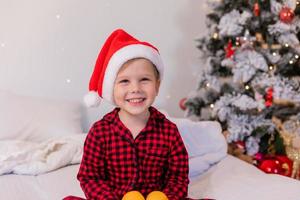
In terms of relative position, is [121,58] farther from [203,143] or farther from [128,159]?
[203,143]

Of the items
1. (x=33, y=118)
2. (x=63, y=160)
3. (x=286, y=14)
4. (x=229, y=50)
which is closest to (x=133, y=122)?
(x=63, y=160)

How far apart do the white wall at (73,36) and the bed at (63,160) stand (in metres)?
0.17

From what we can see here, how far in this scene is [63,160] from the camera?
1.80m

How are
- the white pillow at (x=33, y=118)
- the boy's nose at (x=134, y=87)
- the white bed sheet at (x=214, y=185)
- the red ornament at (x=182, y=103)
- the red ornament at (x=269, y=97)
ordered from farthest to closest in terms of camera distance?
the red ornament at (x=182, y=103) → the red ornament at (x=269, y=97) → the white pillow at (x=33, y=118) → the white bed sheet at (x=214, y=185) → the boy's nose at (x=134, y=87)

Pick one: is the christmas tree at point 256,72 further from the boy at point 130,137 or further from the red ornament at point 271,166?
the boy at point 130,137

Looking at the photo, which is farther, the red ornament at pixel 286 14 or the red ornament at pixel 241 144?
the red ornament at pixel 241 144

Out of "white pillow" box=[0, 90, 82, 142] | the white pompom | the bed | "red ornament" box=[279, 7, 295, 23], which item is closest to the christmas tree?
"red ornament" box=[279, 7, 295, 23]

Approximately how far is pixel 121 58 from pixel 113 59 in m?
0.03

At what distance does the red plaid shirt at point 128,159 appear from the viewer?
1.24 meters

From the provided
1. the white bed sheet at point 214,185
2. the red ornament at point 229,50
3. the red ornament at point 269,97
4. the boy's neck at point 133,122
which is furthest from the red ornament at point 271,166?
the boy's neck at point 133,122

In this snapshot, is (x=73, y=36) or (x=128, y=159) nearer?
(x=128, y=159)

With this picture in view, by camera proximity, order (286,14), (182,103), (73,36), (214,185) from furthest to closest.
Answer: (182,103) → (73,36) → (286,14) → (214,185)

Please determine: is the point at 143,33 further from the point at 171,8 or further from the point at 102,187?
the point at 102,187

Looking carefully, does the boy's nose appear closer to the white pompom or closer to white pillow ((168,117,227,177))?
the white pompom
